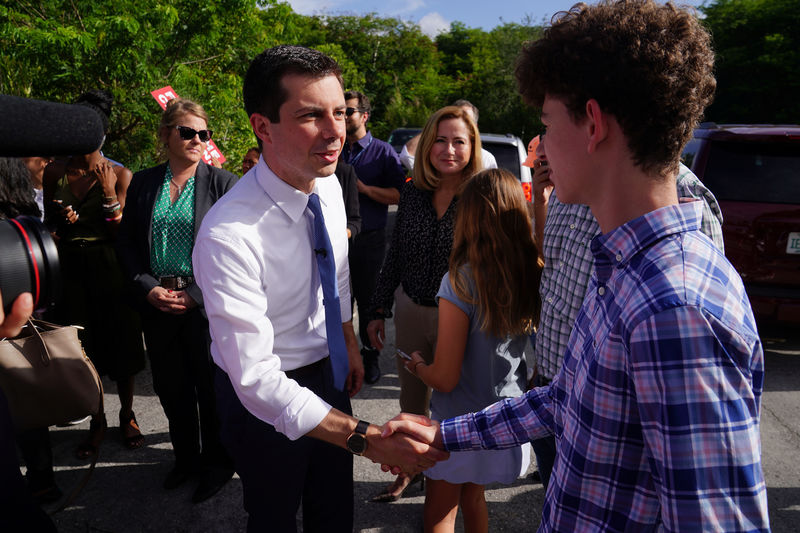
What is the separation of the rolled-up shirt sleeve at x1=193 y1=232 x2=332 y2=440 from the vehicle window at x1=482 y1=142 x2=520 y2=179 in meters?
6.15

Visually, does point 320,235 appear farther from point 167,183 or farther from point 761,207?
point 761,207

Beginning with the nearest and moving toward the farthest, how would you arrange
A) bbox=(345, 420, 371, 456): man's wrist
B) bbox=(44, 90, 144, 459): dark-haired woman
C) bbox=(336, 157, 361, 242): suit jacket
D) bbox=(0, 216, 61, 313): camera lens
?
bbox=(0, 216, 61, 313): camera lens → bbox=(345, 420, 371, 456): man's wrist → bbox=(44, 90, 144, 459): dark-haired woman → bbox=(336, 157, 361, 242): suit jacket

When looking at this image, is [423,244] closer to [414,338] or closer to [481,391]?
[414,338]

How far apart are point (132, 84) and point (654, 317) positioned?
8191 millimetres

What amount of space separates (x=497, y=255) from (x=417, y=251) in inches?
35.6

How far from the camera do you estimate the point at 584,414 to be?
1.09 m

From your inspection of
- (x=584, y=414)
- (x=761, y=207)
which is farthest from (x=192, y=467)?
(x=761, y=207)

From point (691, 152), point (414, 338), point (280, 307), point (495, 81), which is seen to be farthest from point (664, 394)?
point (495, 81)

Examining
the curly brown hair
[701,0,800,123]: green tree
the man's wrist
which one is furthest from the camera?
[701,0,800,123]: green tree

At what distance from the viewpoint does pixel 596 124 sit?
3.67ft

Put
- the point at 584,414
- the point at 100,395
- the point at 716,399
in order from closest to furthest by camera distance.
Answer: the point at 716,399
the point at 584,414
the point at 100,395

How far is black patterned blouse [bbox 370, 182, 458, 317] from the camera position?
3.04 meters

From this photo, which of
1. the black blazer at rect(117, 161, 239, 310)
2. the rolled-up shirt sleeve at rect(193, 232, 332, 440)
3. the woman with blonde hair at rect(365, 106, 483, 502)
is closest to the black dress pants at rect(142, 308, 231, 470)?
the black blazer at rect(117, 161, 239, 310)

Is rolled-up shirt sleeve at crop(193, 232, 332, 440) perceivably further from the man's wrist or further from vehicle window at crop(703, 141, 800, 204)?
vehicle window at crop(703, 141, 800, 204)
